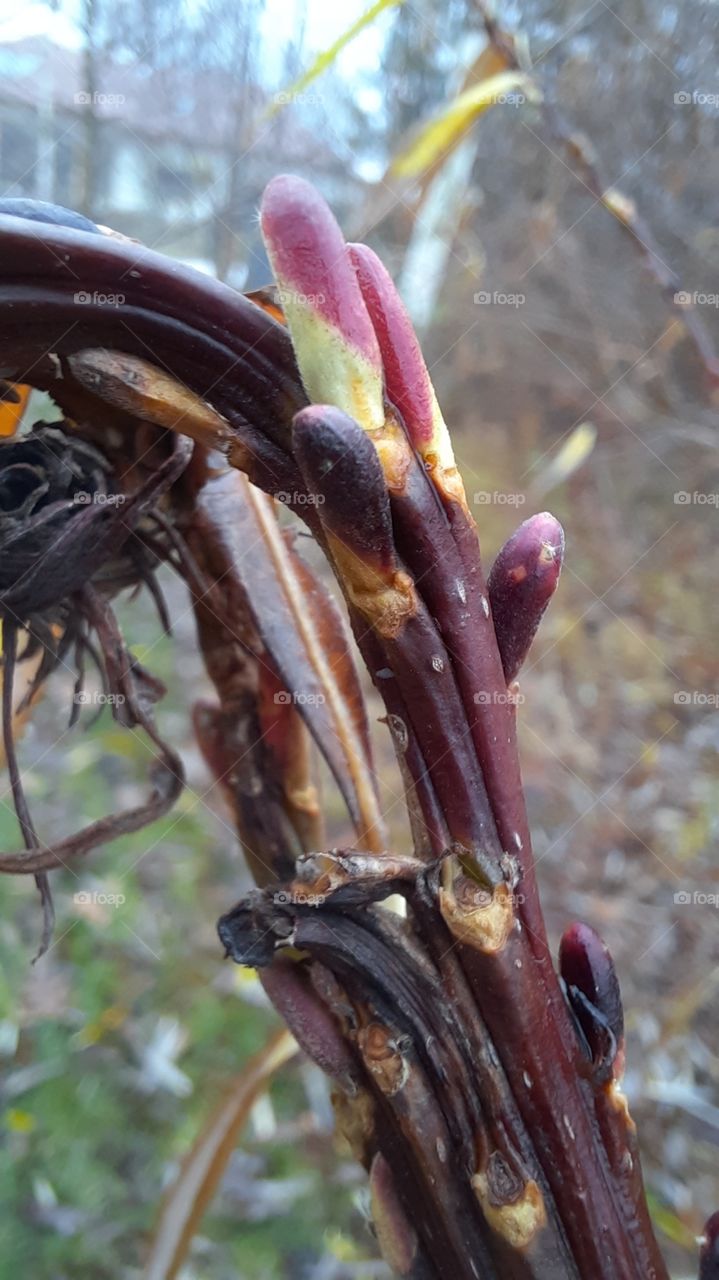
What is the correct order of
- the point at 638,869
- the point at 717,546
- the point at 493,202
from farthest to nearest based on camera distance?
the point at 493,202, the point at 717,546, the point at 638,869

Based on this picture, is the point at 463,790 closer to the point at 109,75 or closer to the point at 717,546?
the point at 109,75

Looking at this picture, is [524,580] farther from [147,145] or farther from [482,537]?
[482,537]

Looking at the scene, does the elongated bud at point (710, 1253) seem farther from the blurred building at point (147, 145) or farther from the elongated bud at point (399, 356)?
the blurred building at point (147, 145)

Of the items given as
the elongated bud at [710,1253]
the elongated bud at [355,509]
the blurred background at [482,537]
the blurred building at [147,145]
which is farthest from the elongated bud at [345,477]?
the blurred building at [147,145]

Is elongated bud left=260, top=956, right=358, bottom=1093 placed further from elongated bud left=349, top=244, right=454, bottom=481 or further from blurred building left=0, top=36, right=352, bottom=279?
blurred building left=0, top=36, right=352, bottom=279

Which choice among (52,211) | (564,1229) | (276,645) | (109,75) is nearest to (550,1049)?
(564,1229)

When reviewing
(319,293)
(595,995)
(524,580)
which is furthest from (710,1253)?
(319,293)

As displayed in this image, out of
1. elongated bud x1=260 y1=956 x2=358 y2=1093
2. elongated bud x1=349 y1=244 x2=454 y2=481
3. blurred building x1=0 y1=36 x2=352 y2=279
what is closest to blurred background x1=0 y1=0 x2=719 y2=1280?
blurred building x1=0 y1=36 x2=352 y2=279
